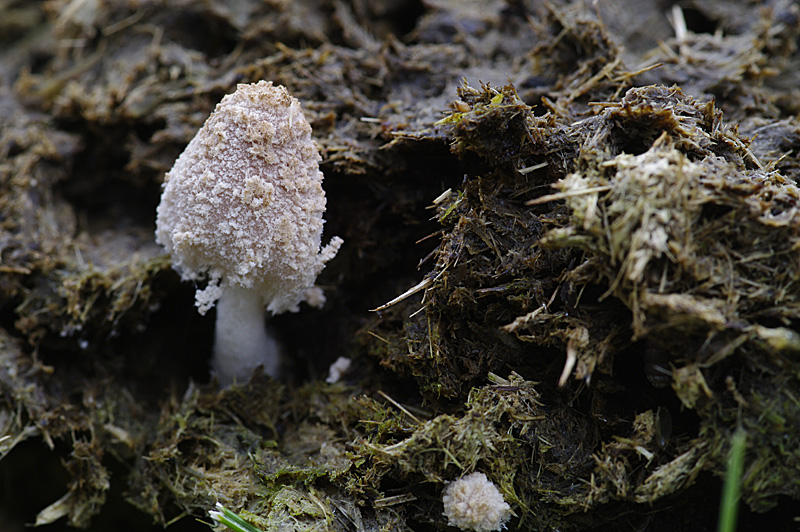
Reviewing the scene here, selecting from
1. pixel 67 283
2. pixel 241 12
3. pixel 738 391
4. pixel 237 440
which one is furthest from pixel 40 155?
pixel 738 391

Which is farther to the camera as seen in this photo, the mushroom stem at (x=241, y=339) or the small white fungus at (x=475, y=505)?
the mushroom stem at (x=241, y=339)

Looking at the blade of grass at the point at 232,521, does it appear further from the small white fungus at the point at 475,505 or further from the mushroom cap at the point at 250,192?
the mushroom cap at the point at 250,192

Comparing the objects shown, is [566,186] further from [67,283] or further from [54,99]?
[54,99]

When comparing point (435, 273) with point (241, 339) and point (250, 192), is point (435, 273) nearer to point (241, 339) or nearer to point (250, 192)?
point (250, 192)

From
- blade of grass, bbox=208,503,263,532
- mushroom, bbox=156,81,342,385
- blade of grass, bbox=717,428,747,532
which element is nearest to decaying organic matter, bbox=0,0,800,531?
blade of grass, bbox=717,428,747,532

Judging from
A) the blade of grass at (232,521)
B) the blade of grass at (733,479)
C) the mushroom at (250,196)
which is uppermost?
the mushroom at (250,196)

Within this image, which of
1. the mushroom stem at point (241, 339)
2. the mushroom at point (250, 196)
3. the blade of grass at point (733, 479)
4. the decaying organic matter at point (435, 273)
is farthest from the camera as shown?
the mushroom stem at point (241, 339)

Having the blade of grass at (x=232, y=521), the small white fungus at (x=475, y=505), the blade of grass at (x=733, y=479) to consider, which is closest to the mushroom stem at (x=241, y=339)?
the blade of grass at (x=232, y=521)
